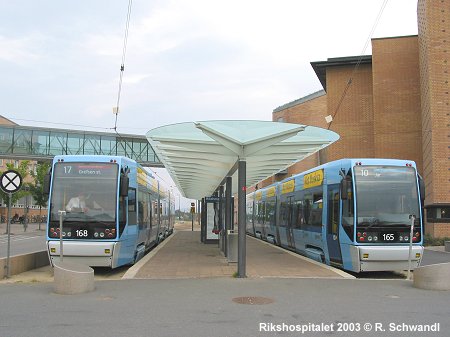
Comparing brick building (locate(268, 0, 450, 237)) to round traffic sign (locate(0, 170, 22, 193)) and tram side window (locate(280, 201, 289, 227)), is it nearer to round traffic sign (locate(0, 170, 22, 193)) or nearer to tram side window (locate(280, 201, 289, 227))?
tram side window (locate(280, 201, 289, 227))

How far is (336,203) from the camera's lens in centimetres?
1319

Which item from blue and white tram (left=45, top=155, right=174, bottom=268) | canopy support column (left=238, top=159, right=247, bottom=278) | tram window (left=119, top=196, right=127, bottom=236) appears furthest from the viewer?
tram window (left=119, top=196, right=127, bottom=236)

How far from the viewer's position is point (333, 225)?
1327 centimetres

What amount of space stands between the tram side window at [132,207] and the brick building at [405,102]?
19.4 m

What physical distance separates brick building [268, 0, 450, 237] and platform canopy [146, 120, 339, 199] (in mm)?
15947

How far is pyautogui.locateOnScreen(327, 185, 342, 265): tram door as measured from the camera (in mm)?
12984

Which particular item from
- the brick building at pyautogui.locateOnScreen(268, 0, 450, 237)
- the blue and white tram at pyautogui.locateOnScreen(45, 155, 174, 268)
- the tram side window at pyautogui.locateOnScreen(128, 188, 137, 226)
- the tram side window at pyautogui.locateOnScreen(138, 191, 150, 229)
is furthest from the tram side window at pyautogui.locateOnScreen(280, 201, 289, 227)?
the brick building at pyautogui.locateOnScreen(268, 0, 450, 237)

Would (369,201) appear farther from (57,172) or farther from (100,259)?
(57,172)

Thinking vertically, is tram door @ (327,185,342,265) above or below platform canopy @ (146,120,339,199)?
below

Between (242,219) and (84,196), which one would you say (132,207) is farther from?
(242,219)

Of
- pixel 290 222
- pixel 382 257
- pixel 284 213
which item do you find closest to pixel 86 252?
pixel 382 257

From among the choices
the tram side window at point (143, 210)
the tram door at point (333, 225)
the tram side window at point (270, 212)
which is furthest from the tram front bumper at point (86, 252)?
the tram side window at point (270, 212)

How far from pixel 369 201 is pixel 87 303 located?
7.19 metres

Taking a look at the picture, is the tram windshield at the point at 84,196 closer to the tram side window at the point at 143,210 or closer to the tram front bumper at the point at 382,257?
the tram side window at the point at 143,210
